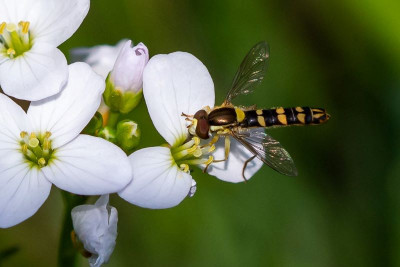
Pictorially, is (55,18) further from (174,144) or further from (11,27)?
(174,144)

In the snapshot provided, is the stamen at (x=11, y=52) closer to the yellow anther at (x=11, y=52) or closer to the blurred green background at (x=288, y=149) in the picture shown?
the yellow anther at (x=11, y=52)

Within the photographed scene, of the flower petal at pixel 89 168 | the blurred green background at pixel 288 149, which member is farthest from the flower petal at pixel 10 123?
the blurred green background at pixel 288 149

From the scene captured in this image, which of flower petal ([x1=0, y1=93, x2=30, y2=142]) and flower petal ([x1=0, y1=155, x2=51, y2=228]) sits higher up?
flower petal ([x1=0, y1=93, x2=30, y2=142])

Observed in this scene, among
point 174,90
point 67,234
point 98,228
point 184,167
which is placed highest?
point 174,90

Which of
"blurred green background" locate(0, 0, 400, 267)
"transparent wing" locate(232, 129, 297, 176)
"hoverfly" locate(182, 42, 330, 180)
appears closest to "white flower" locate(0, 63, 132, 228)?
"hoverfly" locate(182, 42, 330, 180)

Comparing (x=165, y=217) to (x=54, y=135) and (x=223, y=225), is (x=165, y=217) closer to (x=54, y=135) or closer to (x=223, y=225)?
(x=223, y=225)

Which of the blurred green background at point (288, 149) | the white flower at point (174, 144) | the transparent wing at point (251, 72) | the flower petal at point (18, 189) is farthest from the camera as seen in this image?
the blurred green background at point (288, 149)

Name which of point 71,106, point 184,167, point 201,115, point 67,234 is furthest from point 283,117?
point 67,234

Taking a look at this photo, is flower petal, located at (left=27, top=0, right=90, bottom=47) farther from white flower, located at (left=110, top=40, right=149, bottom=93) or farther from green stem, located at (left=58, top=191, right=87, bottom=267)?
green stem, located at (left=58, top=191, right=87, bottom=267)
